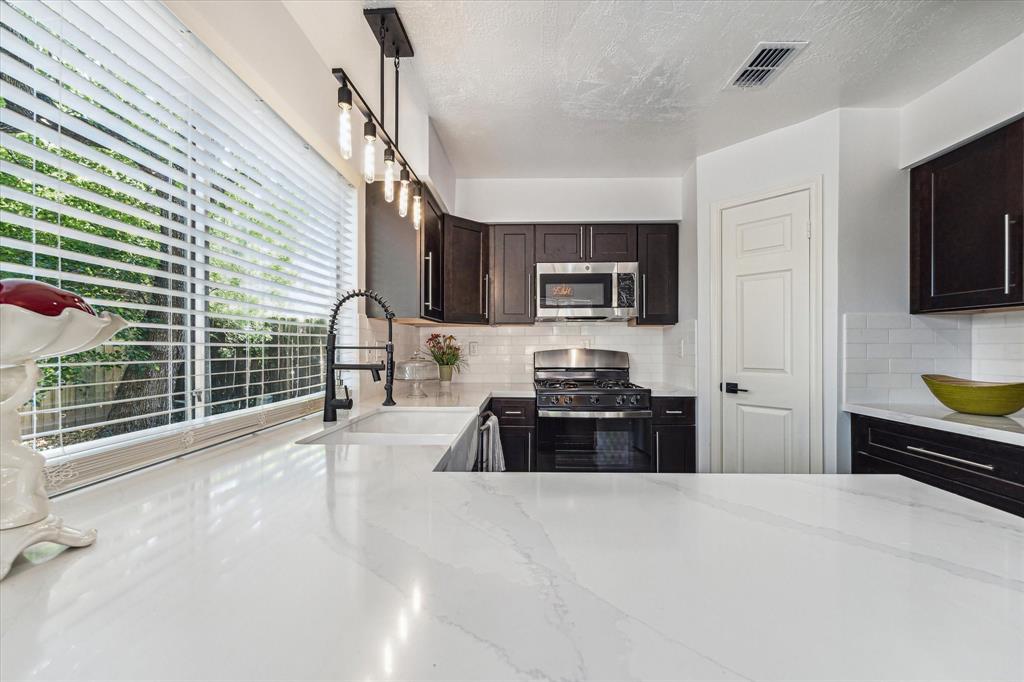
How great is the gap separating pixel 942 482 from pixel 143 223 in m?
2.88

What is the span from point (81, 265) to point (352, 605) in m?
1.03

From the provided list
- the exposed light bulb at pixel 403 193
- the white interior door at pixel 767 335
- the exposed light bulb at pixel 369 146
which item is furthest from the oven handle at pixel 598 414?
the exposed light bulb at pixel 369 146

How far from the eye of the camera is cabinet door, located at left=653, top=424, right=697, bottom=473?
10.2ft

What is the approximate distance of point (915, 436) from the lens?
202cm

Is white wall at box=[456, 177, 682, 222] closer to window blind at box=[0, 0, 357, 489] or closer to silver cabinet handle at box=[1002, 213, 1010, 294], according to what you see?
window blind at box=[0, 0, 357, 489]

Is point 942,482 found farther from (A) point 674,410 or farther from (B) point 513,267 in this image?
(B) point 513,267

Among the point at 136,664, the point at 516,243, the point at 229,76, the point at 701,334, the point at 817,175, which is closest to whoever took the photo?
the point at 136,664

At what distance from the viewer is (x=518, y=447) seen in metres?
3.12

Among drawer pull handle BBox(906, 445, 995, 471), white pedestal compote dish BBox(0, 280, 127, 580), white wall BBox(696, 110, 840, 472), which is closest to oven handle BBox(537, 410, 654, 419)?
white wall BBox(696, 110, 840, 472)

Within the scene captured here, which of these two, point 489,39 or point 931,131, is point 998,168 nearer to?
point 931,131

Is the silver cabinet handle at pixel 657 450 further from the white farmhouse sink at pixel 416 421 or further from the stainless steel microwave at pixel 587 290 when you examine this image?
the white farmhouse sink at pixel 416 421

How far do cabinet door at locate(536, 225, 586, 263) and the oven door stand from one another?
3.89 feet

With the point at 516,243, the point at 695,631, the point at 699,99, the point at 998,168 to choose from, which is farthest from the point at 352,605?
the point at 516,243

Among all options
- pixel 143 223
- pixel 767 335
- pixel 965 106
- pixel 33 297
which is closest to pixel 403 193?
pixel 143 223
